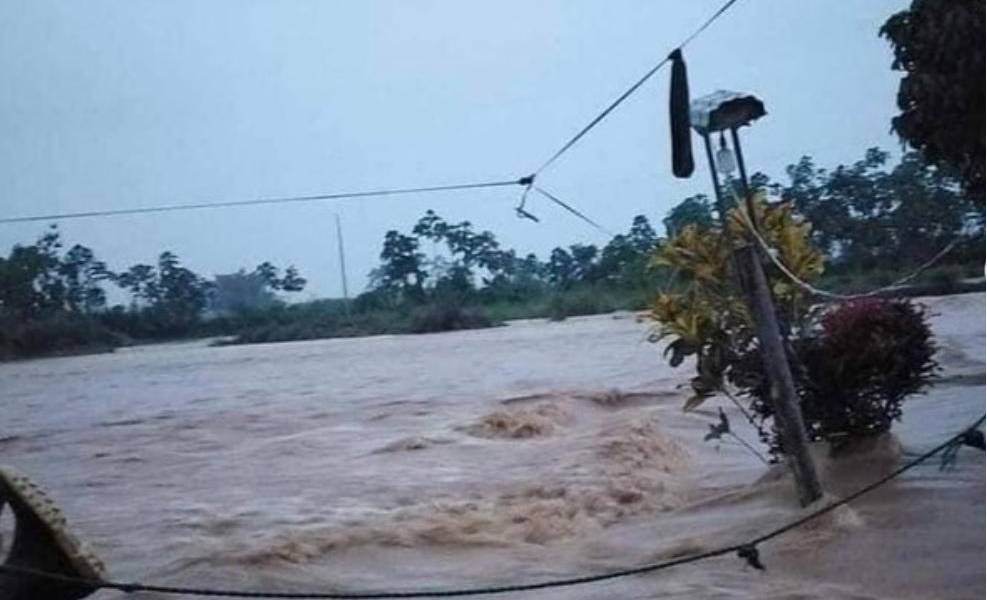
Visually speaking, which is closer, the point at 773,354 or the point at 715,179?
the point at 773,354

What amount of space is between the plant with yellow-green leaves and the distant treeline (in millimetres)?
377

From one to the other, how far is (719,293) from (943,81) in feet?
3.99

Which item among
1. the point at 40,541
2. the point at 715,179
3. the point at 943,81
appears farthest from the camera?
the point at 715,179

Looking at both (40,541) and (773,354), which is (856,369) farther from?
(40,541)

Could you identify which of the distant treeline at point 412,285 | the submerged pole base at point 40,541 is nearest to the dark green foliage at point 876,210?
the distant treeline at point 412,285

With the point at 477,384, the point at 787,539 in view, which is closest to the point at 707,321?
the point at 787,539

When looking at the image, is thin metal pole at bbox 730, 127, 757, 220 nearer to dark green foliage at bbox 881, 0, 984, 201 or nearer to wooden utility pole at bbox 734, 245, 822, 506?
wooden utility pole at bbox 734, 245, 822, 506

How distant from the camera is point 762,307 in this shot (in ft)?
14.0

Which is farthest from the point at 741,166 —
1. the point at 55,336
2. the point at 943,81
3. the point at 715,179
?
the point at 55,336

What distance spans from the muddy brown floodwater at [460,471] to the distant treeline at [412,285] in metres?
0.17

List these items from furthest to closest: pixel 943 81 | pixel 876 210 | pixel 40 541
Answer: pixel 876 210
pixel 943 81
pixel 40 541

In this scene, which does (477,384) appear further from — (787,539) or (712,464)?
(787,539)

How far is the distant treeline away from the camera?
5297mm

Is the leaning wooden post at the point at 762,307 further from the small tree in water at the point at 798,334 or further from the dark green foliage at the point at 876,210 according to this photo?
the dark green foliage at the point at 876,210
